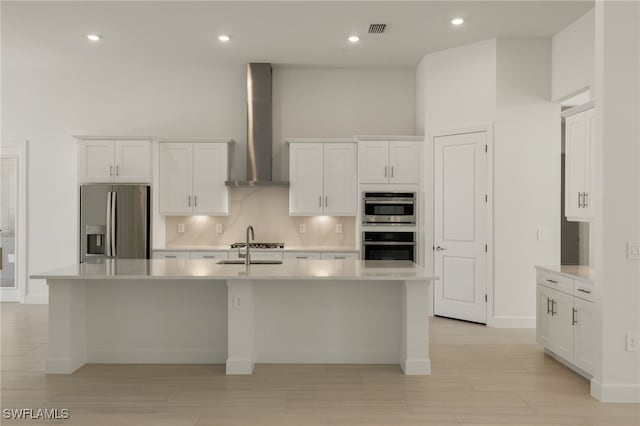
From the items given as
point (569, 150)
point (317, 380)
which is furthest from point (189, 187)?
point (569, 150)

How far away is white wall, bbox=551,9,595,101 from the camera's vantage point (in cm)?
544

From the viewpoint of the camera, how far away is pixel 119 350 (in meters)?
4.71

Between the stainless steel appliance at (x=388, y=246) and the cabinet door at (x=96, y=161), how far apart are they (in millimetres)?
3562

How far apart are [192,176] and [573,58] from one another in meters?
4.97

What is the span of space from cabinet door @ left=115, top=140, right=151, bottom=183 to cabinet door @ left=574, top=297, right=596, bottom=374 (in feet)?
17.6

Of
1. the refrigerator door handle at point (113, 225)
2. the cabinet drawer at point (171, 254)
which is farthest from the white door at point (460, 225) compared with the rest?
the refrigerator door handle at point (113, 225)

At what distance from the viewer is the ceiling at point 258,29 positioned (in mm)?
5266

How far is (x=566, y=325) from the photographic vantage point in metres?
4.53

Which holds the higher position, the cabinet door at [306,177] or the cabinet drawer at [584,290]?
the cabinet door at [306,177]

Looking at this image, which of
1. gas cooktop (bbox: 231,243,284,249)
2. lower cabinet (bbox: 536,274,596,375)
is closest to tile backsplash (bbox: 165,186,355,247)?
gas cooktop (bbox: 231,243,284,249)

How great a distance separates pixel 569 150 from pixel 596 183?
1062 mm

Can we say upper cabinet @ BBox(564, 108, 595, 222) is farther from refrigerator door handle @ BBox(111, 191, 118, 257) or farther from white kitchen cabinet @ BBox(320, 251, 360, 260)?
refrigerator door handle @ BBox(111, 191, 118, 257)

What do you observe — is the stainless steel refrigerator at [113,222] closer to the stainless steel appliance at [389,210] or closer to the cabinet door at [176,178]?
the cabinet door at [176,178]

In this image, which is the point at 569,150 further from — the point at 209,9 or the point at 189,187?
the point at 189,187
